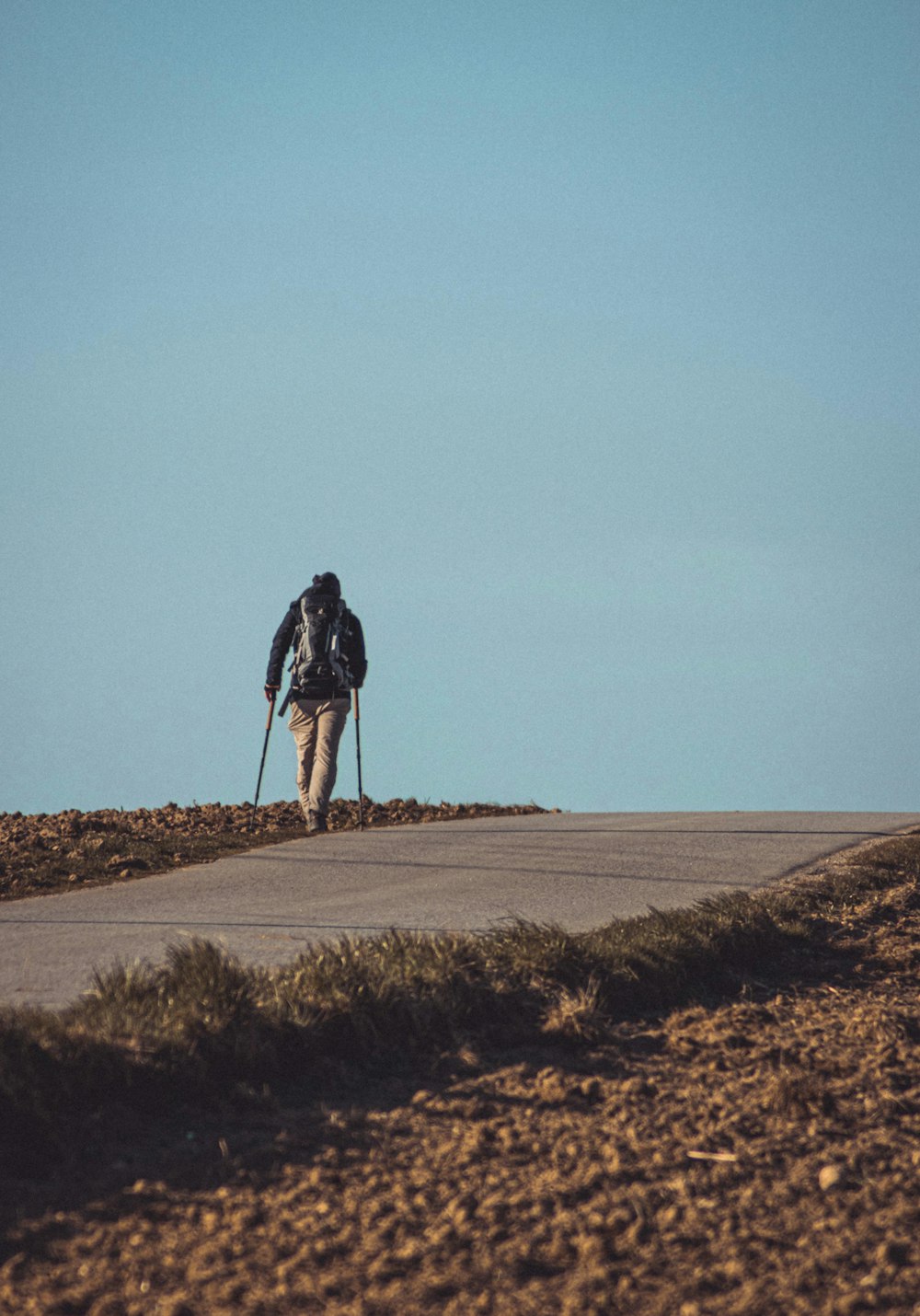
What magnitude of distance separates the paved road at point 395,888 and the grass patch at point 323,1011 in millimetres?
728

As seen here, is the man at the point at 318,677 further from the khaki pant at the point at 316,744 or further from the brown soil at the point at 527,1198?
the brown soil at the point at 527,1198

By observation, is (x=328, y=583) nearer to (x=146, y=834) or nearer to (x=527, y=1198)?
(x=146, y=834)

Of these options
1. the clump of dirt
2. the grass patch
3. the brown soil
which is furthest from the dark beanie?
the brown soil

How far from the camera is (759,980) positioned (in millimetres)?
6652

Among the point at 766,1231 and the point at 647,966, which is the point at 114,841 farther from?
the point at 766,1231

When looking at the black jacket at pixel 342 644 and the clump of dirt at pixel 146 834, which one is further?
the black jacket at pixel 342 644

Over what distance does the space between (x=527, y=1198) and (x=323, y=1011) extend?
4.90ft

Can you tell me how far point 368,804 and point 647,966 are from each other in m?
10.7

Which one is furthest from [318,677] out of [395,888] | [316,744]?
[395,888]

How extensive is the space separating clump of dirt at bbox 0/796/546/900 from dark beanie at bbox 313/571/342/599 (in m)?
2.67

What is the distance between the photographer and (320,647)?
1436 centimetres

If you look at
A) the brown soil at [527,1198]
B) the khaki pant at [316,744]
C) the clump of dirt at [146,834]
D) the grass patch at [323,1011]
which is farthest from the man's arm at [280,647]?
the brown soil at [527,1198]

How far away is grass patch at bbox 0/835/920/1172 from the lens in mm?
4297

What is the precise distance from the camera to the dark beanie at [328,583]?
1462 cm
